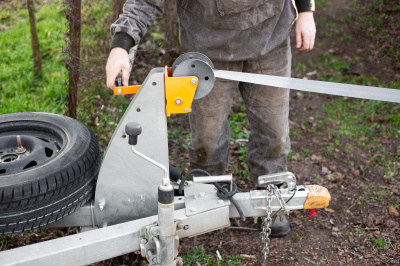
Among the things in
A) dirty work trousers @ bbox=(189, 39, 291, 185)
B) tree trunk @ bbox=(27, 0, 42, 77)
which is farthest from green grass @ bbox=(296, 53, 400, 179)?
tree trunk @ bbox=(27, 0, 42, 77)

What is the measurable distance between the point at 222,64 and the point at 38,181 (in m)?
1.38

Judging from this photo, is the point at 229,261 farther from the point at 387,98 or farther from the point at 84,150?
the point at 387,98

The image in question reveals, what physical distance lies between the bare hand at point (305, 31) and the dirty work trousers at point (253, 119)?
130 millimetres

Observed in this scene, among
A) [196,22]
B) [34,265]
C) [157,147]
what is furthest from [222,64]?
[34,265]

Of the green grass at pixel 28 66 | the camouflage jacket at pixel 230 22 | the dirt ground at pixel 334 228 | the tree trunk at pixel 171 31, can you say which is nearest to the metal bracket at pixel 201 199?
the dirt ground at pixel 334 228

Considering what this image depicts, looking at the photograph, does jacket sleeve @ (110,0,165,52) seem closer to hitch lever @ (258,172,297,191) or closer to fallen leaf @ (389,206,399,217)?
hitch lever @ (258,172,297,191)

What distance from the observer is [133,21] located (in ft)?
8.01

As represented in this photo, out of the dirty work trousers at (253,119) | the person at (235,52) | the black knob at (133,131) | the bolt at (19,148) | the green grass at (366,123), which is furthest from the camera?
the green grass at (366,123)

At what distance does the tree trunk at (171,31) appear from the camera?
4.85 m

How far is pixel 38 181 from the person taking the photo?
2.23 m

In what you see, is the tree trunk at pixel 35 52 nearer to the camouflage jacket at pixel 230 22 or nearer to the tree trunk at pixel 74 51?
the tree trunk at pixel 74 51

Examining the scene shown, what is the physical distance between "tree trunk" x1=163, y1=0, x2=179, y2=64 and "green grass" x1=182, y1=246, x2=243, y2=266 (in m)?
2.46

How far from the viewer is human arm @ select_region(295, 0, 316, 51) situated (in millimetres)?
2814

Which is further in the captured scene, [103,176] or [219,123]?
[219,123]
